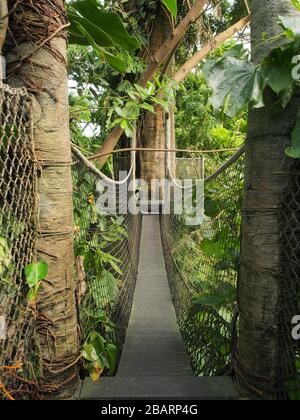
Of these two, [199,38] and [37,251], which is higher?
[199,38]

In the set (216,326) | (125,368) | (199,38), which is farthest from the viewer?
(199,38)

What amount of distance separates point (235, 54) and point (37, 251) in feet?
2.16

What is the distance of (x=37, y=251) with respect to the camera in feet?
2.68

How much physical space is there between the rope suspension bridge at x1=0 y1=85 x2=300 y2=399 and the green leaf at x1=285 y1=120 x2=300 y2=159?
92 mm

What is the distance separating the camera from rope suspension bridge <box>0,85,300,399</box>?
0.71 metres

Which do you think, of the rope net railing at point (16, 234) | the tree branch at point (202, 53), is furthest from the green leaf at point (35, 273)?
the tree branch at point (202, 53)

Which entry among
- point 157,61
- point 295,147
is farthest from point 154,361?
point 157,61

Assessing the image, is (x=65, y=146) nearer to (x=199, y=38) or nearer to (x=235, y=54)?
(x=235, y=54)

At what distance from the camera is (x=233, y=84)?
726 mm

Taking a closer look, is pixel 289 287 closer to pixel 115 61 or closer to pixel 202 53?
pixel 115 61

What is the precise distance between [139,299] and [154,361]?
3.20 feet

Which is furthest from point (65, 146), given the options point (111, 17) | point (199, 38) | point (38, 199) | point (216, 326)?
point (199, 38)

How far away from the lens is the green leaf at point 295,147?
2.24 feet

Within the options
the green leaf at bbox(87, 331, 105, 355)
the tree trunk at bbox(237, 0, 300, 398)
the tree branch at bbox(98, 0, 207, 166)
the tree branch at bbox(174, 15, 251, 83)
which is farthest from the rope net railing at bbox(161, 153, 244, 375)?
the tree branch at bbox(174, 15, 251, 83)
